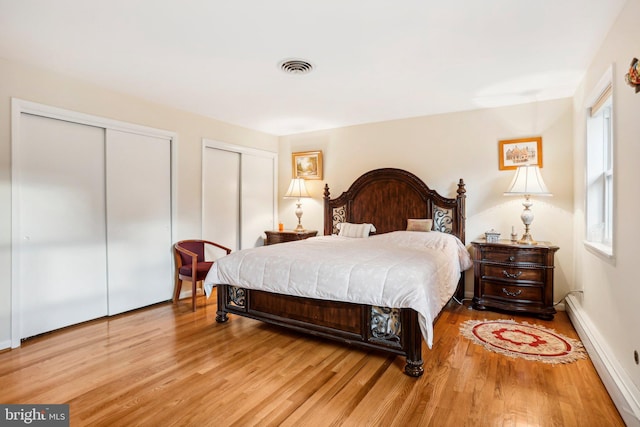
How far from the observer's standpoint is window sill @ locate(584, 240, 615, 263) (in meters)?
2.34

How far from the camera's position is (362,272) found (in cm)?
262

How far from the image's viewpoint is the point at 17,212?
2.94 metres

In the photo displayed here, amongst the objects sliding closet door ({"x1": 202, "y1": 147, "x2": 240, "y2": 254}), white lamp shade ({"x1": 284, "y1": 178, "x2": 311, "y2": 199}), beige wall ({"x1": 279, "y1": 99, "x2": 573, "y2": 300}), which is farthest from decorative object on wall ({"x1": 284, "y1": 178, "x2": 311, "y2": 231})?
sliding closet door ({"x1": 202, "y1": 147, "x2": 240, "y2": 254})

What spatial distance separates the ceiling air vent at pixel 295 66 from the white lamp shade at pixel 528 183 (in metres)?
2.52

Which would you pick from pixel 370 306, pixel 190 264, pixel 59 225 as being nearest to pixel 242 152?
pixel 190 264

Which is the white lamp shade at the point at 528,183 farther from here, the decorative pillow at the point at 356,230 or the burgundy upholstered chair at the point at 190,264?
the burgundy upholstered chair at the point at 190,264

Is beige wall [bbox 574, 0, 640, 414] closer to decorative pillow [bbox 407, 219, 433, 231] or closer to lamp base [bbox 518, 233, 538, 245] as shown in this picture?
lamp base [bbox 518, 233, 538, 245]

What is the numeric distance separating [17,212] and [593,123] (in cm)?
508

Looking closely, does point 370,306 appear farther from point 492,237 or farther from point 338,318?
point 492,237

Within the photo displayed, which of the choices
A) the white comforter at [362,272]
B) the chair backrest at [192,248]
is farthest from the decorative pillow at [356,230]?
the chair backrest at [192,248]

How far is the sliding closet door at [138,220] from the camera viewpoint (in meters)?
3.69

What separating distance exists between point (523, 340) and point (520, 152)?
218 cm

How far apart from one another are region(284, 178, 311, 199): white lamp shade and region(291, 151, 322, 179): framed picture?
0.62 feet

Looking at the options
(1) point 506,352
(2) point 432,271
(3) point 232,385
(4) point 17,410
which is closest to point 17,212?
(4) point 17,410
